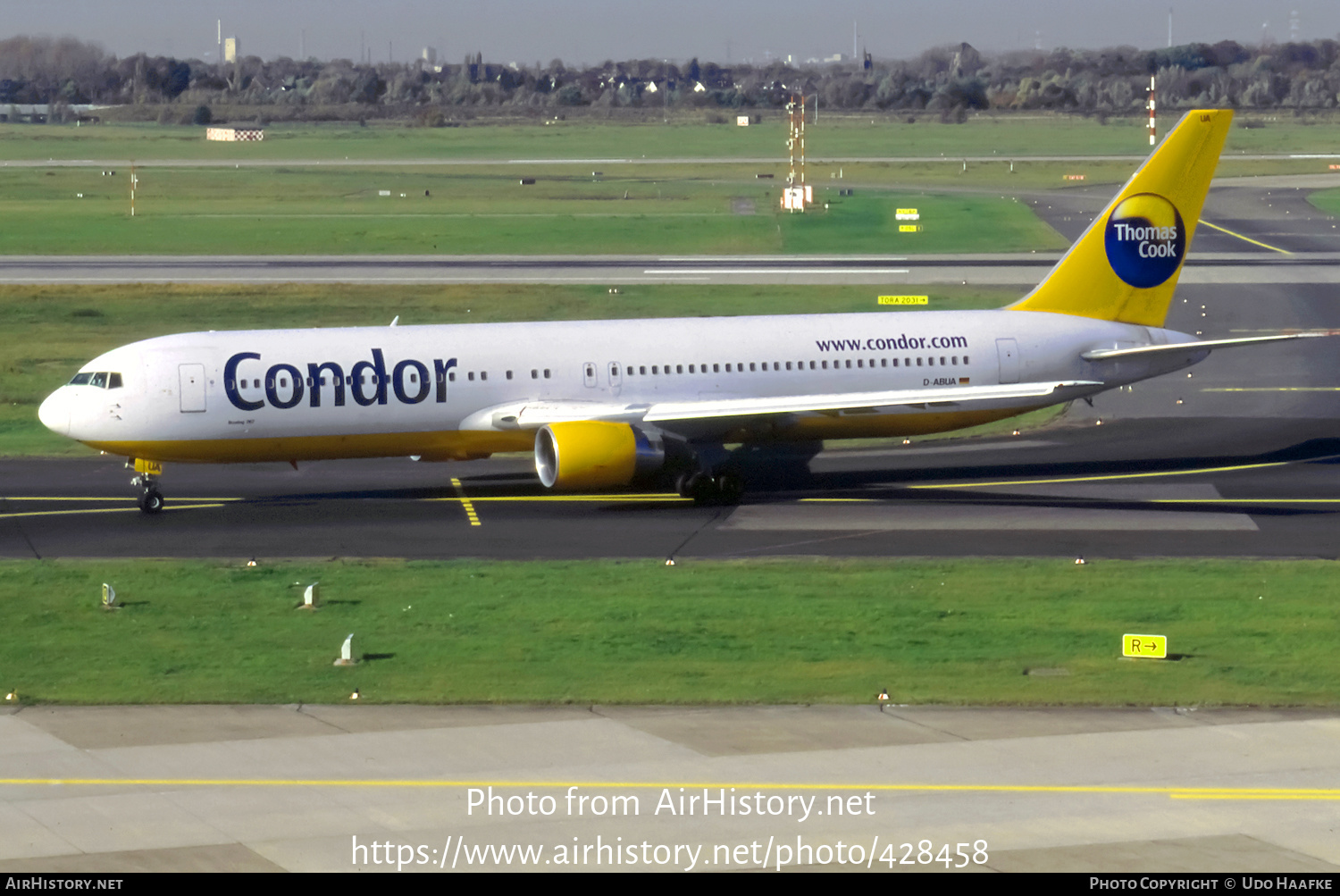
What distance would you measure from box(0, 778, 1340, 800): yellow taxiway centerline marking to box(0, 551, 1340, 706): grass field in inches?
147

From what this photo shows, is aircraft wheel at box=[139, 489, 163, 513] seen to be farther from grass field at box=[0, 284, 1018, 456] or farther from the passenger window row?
grass field at box=[0, 284, 1018, 456]

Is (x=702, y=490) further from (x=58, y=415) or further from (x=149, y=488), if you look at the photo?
(x=58, y=415)

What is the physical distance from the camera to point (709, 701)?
25.4m

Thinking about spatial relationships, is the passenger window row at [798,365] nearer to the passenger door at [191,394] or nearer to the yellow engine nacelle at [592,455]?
the yellow engine nacelle at [592,455]

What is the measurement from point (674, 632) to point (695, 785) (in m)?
8.06

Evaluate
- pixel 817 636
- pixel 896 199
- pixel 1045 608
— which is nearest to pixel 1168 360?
pixel 1045 608

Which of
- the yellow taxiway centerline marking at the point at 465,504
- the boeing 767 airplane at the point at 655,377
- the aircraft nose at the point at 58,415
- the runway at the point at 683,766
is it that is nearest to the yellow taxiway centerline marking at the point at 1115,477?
the boeing 767 airplane at the point at 655,377

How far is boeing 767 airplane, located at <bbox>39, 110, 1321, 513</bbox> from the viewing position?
39719 mm

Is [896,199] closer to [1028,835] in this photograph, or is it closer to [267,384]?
[267,384]

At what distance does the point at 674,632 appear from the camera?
29672 millimetres

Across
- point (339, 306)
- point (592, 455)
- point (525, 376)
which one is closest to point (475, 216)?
point (339, 306)

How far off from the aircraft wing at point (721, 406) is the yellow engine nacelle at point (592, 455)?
3.07 ft

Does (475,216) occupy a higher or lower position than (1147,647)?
higher

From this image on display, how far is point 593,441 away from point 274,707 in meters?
15.0
